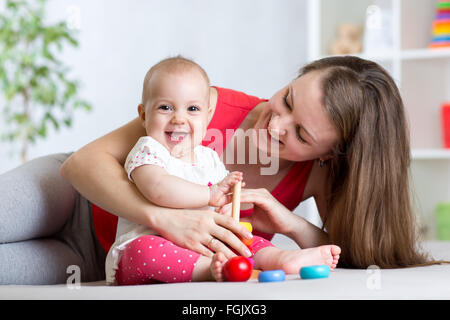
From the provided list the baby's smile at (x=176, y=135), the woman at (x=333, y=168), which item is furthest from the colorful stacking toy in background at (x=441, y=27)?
the baby's smile at (x=176, y=135)

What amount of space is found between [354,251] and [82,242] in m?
0.75

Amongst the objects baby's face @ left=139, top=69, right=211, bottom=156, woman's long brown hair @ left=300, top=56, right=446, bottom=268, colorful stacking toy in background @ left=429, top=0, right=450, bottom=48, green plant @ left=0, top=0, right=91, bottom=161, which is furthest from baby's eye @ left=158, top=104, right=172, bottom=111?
green plant @ left=0, top=0, right=91, bottom=161

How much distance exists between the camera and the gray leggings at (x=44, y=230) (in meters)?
1.35

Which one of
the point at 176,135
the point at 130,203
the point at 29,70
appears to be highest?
the point at 29,70

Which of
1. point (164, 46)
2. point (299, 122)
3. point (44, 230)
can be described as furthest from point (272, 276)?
point (164, 46)

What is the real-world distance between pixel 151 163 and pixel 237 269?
0.29 meters

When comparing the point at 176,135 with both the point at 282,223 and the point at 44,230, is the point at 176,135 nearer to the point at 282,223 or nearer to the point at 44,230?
the point at 282,223

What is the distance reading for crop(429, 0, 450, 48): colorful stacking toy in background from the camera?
2.79m

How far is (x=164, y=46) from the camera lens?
11.9 ft

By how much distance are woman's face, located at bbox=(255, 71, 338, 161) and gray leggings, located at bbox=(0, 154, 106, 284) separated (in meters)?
0.58

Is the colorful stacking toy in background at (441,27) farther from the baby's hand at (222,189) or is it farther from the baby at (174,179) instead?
the baby's hand at (222,189)

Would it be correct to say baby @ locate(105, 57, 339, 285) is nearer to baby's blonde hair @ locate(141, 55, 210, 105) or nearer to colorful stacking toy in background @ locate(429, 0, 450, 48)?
baby's blonde hair @ locate(141, 55, 210, 105)

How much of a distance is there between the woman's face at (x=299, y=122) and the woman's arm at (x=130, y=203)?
0.32 metres

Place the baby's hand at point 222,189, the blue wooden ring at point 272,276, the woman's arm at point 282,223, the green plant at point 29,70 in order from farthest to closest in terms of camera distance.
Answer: the green plant at point 29,70, the woman's arm at point 282,223, the baby's hand at point 222,189, the blue wooden ring at point 272,276
